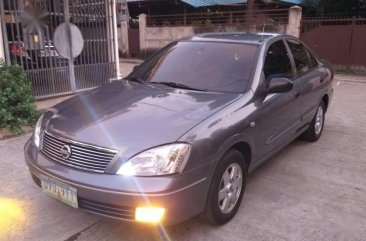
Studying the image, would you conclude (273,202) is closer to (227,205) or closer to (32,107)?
(227,205)

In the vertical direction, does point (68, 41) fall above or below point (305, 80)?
above

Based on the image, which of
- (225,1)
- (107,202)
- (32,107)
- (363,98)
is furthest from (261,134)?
(225,1)

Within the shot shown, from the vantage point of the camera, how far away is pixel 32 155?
3.24 metres

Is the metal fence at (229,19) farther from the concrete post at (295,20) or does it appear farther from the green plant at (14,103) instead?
the green plant at (14,103)

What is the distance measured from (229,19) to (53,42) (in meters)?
9.86

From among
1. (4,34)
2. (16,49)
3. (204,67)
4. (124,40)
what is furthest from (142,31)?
(204,67)

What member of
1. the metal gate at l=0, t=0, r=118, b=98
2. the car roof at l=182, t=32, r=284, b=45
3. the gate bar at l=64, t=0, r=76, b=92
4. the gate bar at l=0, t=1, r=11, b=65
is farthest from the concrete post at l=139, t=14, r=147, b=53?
the car roof at l=182, t=32, r=284, b=45

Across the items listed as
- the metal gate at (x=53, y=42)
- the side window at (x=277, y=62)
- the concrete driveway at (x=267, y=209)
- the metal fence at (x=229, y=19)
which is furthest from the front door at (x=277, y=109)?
the metal fence at (x=229, y=19)

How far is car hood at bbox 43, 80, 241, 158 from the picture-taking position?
2.83m

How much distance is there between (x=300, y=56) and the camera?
16.4 ft

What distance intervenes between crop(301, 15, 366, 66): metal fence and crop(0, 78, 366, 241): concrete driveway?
28.1 feet

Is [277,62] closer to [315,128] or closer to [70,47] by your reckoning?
[315,128]

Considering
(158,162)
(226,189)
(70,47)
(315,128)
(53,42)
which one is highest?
(53,42)

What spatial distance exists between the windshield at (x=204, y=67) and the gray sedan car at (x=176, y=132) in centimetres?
1
